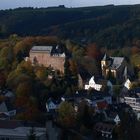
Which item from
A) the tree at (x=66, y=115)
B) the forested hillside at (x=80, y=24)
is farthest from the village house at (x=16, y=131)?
the forested hillside at (x=80, y=24)

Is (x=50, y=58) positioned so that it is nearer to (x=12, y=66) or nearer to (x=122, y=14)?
(x=12, y=66)

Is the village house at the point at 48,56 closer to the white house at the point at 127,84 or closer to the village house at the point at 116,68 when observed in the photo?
the village house at the point at 116,68

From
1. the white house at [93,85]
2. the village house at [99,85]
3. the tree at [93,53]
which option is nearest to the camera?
the village house at [99,85]

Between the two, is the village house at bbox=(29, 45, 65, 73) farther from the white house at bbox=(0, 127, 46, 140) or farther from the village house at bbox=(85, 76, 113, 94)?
the white house at bbox=(0, 127, 46, 140)

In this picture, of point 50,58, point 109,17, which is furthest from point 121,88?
point 109,17

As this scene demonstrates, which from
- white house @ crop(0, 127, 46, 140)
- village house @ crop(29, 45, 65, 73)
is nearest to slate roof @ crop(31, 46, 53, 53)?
village house @ crop(29, 45, 65, 73)

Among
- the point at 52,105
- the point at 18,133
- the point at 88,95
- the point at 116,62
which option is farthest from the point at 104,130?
the point at 116,62
